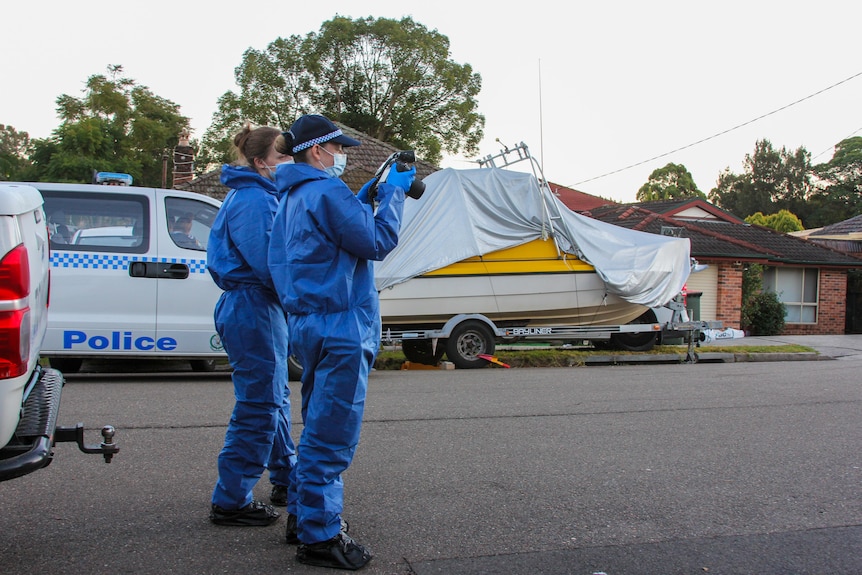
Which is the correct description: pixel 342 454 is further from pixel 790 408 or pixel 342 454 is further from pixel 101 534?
pixel 790 408

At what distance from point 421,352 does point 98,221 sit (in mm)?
5390

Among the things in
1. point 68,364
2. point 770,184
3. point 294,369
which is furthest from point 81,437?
point 770,184

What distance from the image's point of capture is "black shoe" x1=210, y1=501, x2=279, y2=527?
3.89 metres

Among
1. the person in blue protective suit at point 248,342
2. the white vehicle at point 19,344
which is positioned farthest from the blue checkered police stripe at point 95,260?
the white vehicle at point 19,344

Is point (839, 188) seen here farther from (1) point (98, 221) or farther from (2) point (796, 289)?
(1) point (98, 221)

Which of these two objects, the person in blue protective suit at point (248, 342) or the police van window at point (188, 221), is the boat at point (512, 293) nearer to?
the police van window at point (188, 221)

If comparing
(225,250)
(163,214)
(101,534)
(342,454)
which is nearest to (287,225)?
(225,250)

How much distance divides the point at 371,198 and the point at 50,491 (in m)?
2.37

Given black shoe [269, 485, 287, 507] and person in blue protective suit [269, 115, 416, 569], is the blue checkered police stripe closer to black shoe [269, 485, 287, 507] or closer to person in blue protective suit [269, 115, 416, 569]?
black shoe [269, 485, 287, 507]

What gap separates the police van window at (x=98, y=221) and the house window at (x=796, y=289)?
20.9 meters

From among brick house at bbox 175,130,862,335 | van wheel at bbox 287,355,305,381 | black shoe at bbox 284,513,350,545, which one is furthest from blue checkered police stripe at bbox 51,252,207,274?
brick house at bbox 175,130,862,335

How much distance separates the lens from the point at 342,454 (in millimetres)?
3350

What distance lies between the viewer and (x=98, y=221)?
27.2 ft

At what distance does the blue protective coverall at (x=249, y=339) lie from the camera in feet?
12.7
